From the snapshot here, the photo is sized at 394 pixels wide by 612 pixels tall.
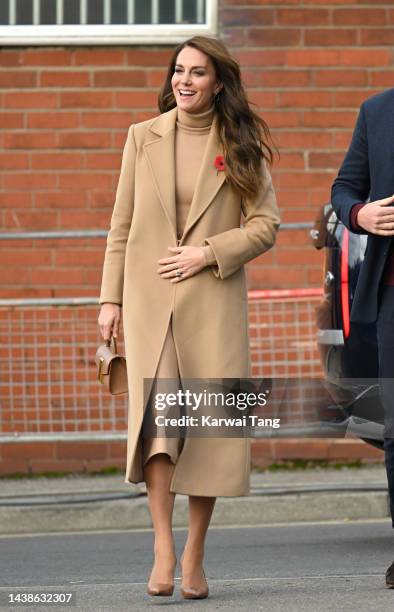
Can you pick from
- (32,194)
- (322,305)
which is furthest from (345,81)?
(322,305)

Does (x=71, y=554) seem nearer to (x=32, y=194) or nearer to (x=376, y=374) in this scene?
(x=376, y=374)

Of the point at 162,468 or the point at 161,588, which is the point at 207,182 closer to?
the point at 162,468

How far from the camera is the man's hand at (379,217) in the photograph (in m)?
4.84

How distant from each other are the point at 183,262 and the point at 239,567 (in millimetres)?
1668

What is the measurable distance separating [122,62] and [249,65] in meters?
0.81

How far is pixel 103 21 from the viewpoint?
9.55 m

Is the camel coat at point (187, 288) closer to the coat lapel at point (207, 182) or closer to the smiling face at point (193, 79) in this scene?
the coat lapel at point (207, 182)

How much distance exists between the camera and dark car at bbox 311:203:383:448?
6.17 metres

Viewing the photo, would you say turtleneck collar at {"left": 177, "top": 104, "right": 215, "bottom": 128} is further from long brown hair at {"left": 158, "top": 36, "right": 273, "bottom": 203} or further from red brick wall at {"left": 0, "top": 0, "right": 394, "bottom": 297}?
red brick wall at {"left": 0, "top": 0, "right": 394, "bottom": 297}

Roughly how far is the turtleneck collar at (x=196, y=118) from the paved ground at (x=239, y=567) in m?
1.68

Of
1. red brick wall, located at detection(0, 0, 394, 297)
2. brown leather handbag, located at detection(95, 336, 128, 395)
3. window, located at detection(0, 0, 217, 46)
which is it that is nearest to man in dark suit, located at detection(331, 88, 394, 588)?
brown leather handbag, located at detection(95, 336, 128, 395)

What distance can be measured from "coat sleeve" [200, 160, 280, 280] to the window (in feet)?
14.2

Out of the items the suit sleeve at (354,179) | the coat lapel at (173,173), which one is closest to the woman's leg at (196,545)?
the coat lapel at (173,173)

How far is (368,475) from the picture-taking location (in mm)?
8953
